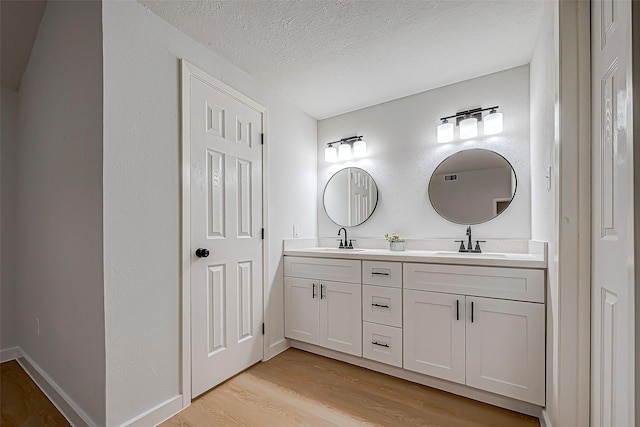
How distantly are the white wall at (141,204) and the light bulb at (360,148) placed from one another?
156 cm

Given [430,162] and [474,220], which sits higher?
[430,162]

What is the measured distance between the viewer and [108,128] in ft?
4.83

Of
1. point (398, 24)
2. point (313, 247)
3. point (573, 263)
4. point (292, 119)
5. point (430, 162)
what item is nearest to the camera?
point (573, 263)

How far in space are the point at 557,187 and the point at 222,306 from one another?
2.08m

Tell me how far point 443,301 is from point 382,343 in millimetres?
573

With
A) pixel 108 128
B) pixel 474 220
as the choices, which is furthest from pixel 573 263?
pixel 108 128

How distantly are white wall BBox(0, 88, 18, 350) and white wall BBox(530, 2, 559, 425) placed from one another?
13.0 ft

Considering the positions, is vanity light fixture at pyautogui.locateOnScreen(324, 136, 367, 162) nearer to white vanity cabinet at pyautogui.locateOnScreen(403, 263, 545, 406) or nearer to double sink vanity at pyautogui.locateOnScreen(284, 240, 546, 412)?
double sink vanity at pyautogui.locateOnScreen(284, 240, 546, 412)

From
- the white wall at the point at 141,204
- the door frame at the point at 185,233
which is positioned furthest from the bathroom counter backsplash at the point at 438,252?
the white wall at the point at 141,204

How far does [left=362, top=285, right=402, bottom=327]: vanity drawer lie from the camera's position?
2.11 metres

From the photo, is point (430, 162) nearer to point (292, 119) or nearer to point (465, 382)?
point (292, 119)

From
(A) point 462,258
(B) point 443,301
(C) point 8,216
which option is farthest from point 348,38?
(C) point 8,216

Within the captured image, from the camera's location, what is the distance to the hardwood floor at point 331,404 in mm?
1664

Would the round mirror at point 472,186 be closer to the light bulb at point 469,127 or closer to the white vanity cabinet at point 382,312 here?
the light bulb at point 469,127
